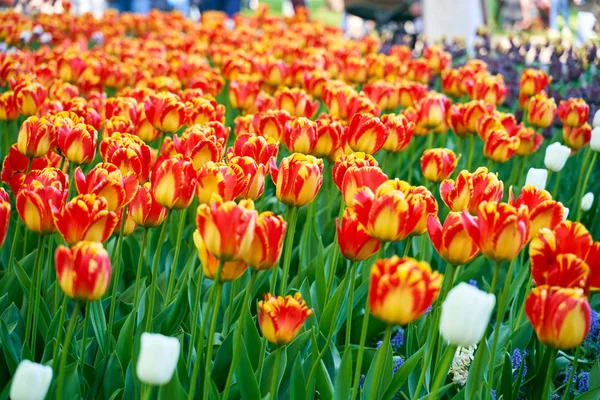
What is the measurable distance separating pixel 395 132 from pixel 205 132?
62 centimetres

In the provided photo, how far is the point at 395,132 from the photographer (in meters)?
2.33

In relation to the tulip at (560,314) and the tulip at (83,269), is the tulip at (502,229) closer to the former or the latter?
the tulip at (560,314)

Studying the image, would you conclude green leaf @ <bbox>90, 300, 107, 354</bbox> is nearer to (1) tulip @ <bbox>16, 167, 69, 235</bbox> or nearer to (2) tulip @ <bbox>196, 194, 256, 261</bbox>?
(1) tulip @ <bbox>16, 167, 69, 235</bbox>

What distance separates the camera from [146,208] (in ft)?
5.39

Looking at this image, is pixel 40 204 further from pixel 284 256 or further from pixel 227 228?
pixel 284 256

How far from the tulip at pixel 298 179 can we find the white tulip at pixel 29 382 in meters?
0.69

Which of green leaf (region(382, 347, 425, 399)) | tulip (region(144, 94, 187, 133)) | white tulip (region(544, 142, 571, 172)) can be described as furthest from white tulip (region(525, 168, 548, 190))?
tulip (region(144, 94, 187, 133))

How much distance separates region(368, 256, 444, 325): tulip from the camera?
1.16 m

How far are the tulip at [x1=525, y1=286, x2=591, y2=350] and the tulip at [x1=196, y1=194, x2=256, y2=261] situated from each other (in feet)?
1.48

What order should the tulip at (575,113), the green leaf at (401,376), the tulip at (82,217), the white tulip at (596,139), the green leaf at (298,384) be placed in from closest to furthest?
the tulip at (82,217)
the green leaf at (298,384)
the green leaf at (401,376)
the white tulip at (596,139)
the tulip at (575,113)

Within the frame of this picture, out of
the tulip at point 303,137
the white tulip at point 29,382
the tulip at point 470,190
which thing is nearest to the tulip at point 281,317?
the white tulip at point 29,382

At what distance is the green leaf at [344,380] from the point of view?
59.7 inches

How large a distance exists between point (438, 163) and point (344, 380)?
0.82 meters

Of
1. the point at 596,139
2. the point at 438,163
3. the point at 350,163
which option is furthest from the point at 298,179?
the point at 596,139
